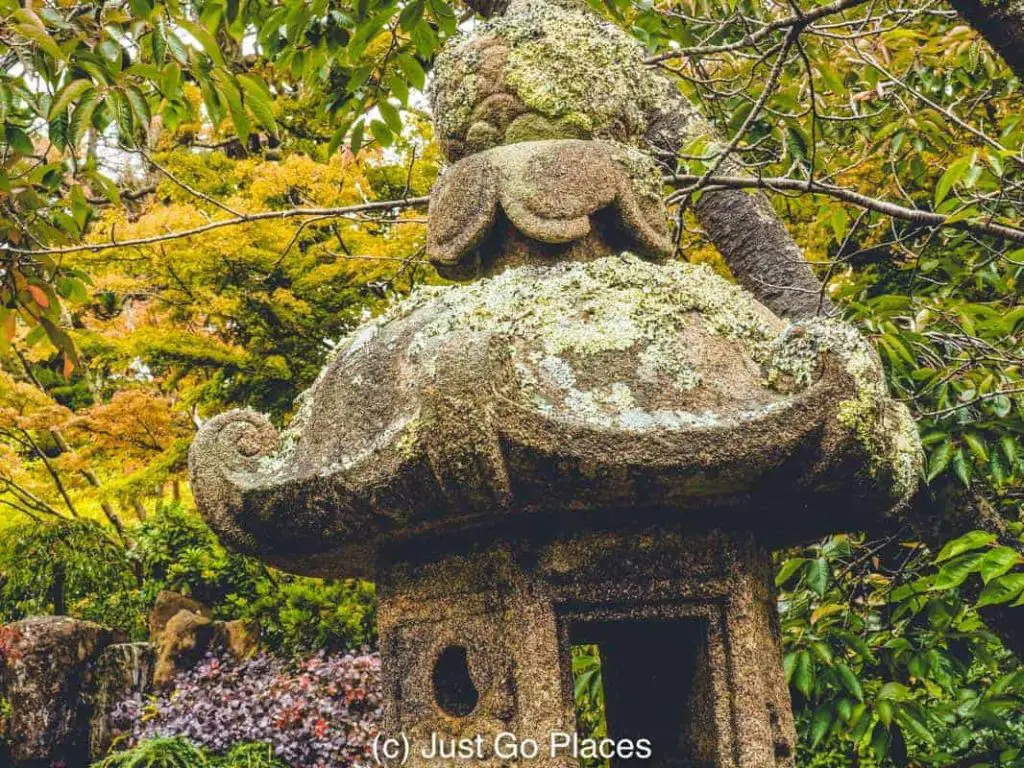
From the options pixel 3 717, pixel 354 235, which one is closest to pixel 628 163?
pixel 354 235

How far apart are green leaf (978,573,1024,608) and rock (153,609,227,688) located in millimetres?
5710

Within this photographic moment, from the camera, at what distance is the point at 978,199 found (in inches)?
117

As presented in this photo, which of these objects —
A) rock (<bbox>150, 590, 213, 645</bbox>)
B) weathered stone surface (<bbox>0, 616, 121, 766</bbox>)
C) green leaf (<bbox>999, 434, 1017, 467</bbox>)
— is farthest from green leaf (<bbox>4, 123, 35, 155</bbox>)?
rock (<bbox>150, 590, 213, 645</bbox>)

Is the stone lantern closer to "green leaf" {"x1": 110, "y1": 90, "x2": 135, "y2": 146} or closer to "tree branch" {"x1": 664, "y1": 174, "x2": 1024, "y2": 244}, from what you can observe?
"green leaf" {"x1": 110, "y1": 90, "x2": 135, "y2": 146}

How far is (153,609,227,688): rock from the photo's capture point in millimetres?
6871

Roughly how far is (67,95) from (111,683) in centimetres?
547

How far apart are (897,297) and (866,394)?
139 cm

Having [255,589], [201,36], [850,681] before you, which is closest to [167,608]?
[255,589]

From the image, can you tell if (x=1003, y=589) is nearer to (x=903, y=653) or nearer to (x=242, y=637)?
(x=903, y=653)

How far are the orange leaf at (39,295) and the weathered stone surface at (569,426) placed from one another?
84cm

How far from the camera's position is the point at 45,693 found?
6.49 m

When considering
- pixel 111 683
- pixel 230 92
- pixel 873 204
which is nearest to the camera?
pixel 230 92

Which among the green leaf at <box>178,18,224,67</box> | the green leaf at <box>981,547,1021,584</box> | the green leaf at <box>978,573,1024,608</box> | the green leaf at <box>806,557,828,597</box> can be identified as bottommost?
the green leaf at <box>978,573,1024,608</box>

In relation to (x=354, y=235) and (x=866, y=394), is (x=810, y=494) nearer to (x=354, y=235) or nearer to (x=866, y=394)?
(x=866, y=394)
